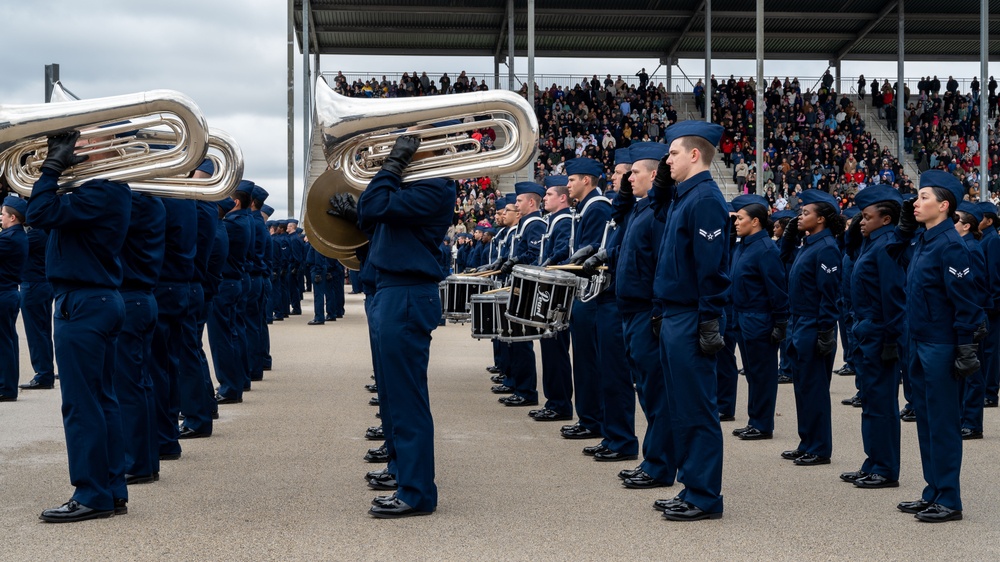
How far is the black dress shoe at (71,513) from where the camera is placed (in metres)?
5.64

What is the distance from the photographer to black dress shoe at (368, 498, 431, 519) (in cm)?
579

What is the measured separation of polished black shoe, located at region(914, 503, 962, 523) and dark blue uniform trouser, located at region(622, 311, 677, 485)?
154 centimetres

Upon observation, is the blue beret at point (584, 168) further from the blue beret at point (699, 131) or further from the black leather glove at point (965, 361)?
the black leather glove at point (965, 361)

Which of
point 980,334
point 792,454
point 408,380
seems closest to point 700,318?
point 408,380

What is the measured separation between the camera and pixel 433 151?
6117 mm

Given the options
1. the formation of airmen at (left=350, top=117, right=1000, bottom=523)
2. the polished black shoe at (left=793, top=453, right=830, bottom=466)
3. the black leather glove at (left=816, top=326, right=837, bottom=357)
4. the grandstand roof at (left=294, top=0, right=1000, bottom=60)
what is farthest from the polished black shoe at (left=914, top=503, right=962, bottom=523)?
the grandstand roof at (left=294, top=0, right=1000, bottom=60)

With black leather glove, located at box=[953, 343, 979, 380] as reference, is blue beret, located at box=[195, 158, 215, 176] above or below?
above

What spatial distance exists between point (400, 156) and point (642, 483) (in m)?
2.56

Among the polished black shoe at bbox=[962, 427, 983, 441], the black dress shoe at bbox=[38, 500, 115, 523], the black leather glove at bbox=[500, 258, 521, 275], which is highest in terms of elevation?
the black leather glove at bbox=[500, 258, 521, 275]

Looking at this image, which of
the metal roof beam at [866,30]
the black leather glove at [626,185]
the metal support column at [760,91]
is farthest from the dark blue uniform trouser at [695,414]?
the metal roof beam at [866,30]

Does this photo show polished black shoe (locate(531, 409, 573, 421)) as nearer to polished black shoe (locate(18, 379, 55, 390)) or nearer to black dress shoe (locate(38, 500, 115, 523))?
black dress shoe (locate(38, 500, 115, 523))

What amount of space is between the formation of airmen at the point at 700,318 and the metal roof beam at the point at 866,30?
26.8 m

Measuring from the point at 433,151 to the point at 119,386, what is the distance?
2401 millimetres

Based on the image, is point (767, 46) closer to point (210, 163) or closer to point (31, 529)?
point (210, 163)
